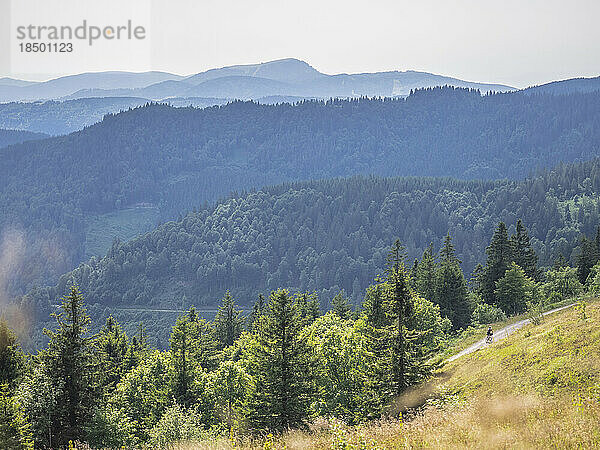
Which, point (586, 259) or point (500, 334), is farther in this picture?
point (586, 259)

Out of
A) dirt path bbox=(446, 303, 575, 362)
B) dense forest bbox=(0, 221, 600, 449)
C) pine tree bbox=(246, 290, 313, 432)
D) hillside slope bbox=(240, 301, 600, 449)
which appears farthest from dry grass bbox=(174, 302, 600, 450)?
dirt path bbox=(446, 303, 575, 362)

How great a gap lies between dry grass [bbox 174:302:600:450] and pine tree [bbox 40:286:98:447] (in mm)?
17559

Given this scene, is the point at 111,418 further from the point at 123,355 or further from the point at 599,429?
the point at 123,355

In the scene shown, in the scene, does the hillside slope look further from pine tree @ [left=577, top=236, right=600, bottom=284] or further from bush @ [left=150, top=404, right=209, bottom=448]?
pine tree @ [left=577, top=236, right=600, bottom=284]

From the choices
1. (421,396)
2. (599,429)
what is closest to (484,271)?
(421,396)

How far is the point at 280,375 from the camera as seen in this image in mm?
28281

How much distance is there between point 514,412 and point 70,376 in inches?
967

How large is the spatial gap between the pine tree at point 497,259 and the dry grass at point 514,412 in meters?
44.9

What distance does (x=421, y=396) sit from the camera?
24.5m

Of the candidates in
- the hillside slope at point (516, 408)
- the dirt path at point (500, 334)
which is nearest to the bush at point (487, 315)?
the dirt path at point (500, 334)

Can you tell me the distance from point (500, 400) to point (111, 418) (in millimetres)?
A: 22646

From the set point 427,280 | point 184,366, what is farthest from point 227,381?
point 427,280

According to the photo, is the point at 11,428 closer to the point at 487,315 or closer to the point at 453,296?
the point at 487,315

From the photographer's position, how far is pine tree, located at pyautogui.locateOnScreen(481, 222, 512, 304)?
68.5 metres
